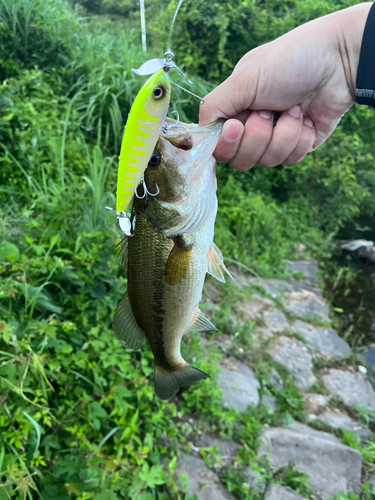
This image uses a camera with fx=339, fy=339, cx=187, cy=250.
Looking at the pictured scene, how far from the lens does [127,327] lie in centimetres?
133

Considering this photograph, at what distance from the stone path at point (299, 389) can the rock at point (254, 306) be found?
0.7 inches

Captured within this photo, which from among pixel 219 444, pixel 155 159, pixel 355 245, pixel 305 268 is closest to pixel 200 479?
pixel 219 444

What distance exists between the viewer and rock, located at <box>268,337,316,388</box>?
4109 mm

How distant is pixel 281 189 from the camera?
7.80 metres

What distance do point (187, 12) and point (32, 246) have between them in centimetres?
601

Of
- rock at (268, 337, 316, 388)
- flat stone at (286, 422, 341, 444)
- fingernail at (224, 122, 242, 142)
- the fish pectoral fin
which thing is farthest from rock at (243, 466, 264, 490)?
fingernail at (224, 122, 242, 142)

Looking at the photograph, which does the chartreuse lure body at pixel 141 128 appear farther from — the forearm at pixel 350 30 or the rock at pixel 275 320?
the rock at pixel 275 320

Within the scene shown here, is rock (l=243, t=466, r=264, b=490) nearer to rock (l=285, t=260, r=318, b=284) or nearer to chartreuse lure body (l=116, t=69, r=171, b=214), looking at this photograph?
chartreuse lure body (l=116, t=69, r=171, b=214)

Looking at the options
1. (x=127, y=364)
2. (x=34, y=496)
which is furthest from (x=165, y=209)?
(x=34, y=496)

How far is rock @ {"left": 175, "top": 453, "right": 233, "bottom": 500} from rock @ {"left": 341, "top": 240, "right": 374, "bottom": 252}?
6706mm

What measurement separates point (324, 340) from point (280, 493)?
2624 millimetres

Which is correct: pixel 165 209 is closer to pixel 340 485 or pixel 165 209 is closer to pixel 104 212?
pixel 104 212

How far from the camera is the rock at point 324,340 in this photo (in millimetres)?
4715

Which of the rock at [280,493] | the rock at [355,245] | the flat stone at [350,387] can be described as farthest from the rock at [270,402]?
the rock at [355,245]
